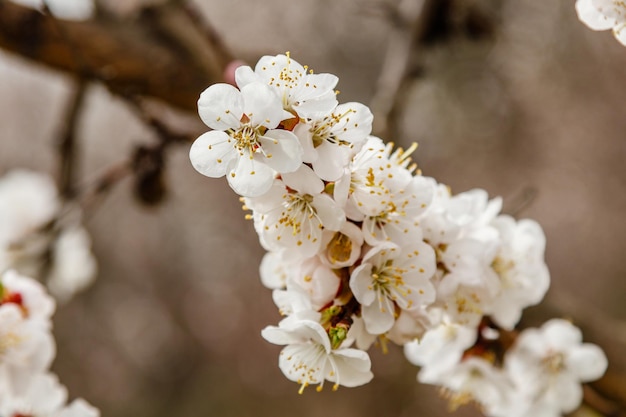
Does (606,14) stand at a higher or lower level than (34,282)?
higher

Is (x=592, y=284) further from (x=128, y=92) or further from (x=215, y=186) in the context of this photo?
(x=128, y=92)

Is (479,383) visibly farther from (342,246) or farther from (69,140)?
(69,140)

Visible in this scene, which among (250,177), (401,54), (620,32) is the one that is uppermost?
(401,54)

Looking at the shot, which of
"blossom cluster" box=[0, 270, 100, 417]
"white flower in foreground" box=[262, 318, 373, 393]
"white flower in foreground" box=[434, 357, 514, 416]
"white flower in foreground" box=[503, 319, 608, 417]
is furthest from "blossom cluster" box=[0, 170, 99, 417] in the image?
"white flower in foreground" box=[503, 319, 608, 417]

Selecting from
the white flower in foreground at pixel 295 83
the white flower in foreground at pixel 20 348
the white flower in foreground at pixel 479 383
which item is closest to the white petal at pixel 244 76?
the white flower in foreground at pixel 295 83

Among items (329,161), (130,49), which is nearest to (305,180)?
(329,161)

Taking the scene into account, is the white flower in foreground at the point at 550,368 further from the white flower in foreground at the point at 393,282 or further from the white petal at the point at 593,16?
the white petal at the point at 593,16

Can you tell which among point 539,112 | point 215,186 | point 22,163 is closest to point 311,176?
point 539,112
